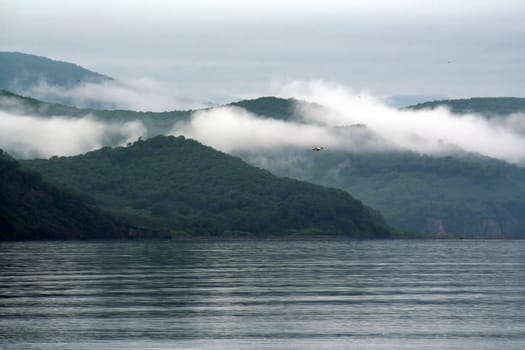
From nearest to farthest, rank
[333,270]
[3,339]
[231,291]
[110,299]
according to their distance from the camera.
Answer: [3,339]
[110,299]
[231,291]
[333,270]

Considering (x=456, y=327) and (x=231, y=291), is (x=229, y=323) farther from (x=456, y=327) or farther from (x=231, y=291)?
(x=231, y=291)

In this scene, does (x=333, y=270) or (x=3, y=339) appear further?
(x=333, y=270)

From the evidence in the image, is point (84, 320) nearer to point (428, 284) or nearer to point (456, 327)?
point (456, 327)

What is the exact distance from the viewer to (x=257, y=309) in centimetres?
11156

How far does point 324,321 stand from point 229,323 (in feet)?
28.7

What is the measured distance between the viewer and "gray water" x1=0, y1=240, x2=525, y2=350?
295 feet

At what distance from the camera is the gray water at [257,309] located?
89.8 m

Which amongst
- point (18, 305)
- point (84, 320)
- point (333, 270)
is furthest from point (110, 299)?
point (333, 270)

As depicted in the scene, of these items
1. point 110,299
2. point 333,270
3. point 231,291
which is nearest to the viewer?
point 110,299

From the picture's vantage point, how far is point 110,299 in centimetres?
11981

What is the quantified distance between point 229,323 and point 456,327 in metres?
20.5

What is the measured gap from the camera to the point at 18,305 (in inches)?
4439

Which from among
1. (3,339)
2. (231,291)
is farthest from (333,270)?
(3,339)

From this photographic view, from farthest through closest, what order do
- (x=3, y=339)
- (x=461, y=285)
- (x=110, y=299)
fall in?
(x=461, y=285) → (x=110, y=299) → (x=3, y=339)
